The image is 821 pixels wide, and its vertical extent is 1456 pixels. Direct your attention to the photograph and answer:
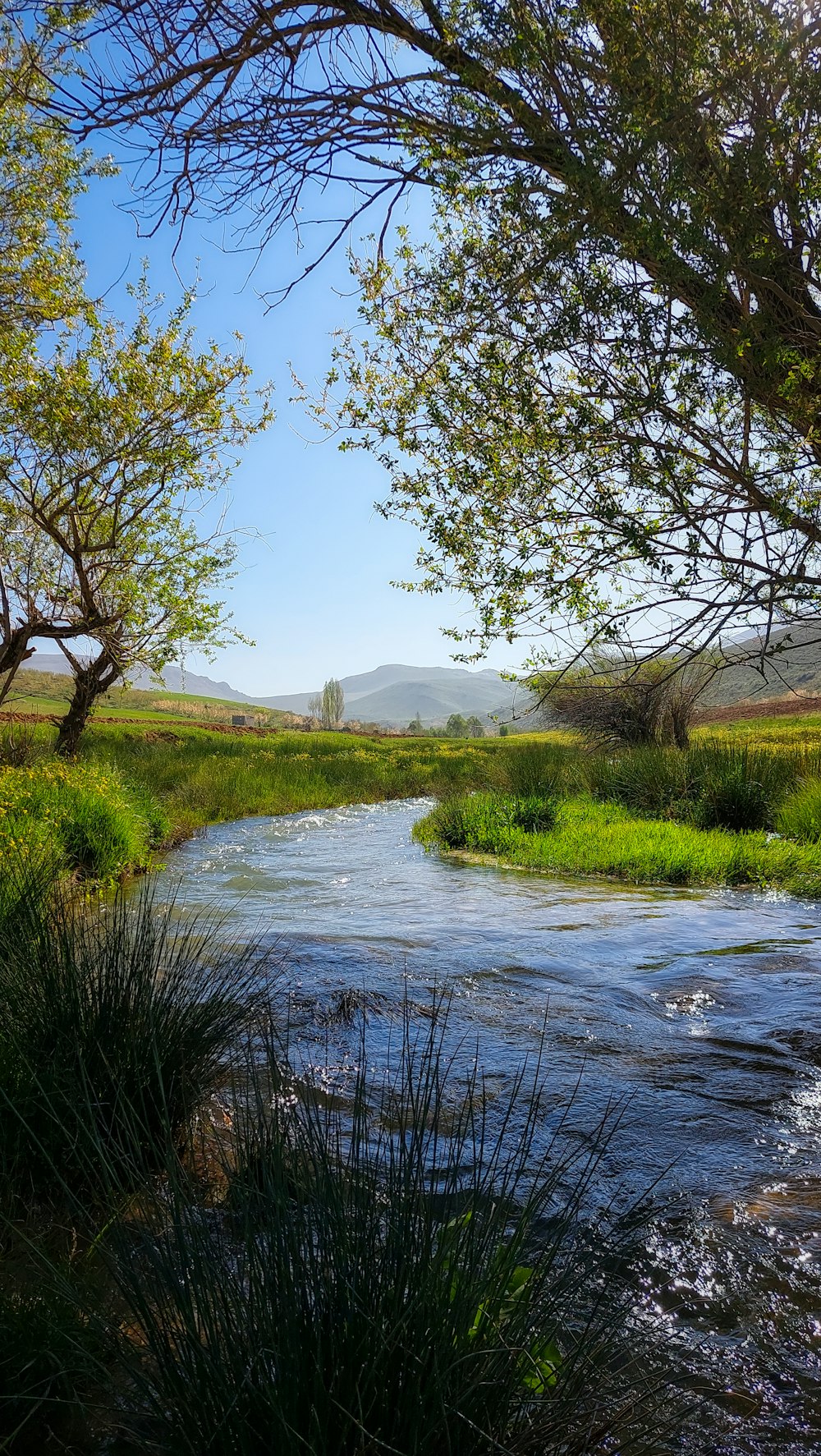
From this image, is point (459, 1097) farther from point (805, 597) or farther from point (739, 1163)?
point (805, 597)

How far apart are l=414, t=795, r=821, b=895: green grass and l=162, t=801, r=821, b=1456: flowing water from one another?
0.71 metres

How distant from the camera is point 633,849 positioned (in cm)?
1189

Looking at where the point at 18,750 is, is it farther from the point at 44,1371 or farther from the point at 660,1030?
the point at 44,1371

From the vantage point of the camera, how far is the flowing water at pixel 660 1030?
268 centimetres

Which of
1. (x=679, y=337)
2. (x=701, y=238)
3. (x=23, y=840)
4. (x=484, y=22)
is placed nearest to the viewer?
A: (x=701, y=238)

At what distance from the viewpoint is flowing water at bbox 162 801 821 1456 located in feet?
8.79

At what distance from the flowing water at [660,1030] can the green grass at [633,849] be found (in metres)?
0.71

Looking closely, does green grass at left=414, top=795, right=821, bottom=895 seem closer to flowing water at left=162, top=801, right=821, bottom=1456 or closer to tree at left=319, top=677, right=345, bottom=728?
flowing water at left=162, top=801, right=821, bottom=1456

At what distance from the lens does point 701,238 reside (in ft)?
→ 10.6

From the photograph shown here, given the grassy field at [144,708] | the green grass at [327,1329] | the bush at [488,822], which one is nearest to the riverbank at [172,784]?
the bush at [488,822]

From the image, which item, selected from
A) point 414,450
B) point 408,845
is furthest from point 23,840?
point 408,845

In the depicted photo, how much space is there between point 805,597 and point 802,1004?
11.0ft

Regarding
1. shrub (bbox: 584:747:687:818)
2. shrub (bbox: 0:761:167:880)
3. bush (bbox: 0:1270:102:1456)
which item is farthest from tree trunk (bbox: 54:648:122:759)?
bush (bbox: 0:1270:102:1456)

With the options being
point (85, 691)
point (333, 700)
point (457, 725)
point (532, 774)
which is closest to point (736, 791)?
point (532, 774)
